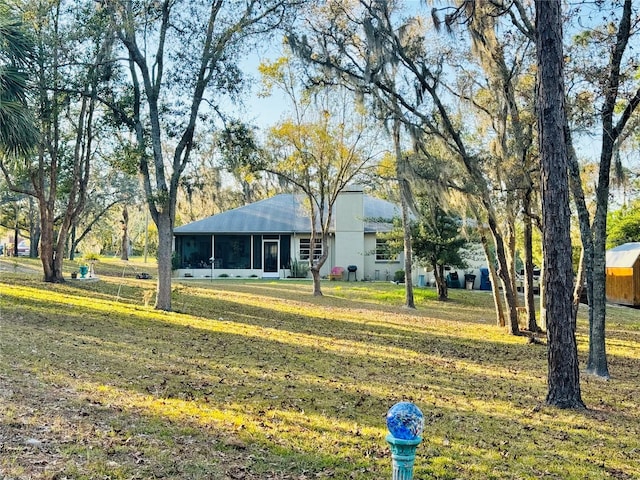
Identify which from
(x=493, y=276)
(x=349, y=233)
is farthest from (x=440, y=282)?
(x=493, y=276)

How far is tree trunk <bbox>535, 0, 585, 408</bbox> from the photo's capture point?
20.1 feet

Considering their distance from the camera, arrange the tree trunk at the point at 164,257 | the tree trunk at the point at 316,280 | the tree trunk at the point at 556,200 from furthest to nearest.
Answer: the tree trunk at the point at 316,280 < the tree trunk at the point at 164,257 < the tree trunk at the point at 556,200

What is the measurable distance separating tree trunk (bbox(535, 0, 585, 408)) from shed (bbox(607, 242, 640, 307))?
16877mm

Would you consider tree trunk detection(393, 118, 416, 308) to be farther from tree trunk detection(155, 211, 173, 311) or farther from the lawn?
tree trunk detection(155, 211, 173, 311)

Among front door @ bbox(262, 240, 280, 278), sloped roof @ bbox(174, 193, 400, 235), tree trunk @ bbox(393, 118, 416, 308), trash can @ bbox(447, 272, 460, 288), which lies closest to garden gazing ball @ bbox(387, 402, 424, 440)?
tree trunk @ bbox(393, 118, 416, 308)

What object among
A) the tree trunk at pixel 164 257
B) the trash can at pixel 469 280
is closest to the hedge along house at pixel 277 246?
the trash can at pixel 469 280

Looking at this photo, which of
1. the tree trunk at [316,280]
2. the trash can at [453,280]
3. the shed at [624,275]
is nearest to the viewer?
the tree trunk at [316,280]

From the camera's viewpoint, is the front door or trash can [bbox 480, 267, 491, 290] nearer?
trash can [bbox 480, 267, 491, 290]

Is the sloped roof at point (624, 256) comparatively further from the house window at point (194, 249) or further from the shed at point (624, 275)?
the house window at point (194, 249)

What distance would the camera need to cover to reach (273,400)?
5.89m

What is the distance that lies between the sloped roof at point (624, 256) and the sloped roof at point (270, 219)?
31.0 ft

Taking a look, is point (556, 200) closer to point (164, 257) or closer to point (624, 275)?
point (164, 257)

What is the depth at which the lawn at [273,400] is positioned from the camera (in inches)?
161

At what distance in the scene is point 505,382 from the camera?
7.73 meters
